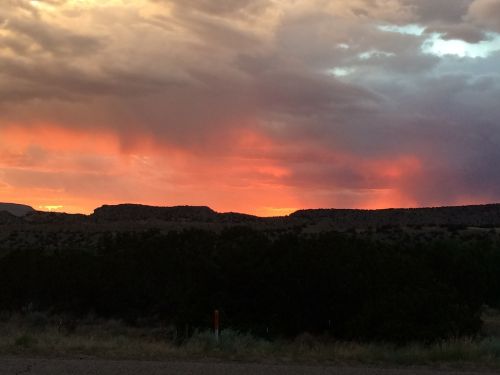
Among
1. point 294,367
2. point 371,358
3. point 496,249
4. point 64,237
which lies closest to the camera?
point 294,367

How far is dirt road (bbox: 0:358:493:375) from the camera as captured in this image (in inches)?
434

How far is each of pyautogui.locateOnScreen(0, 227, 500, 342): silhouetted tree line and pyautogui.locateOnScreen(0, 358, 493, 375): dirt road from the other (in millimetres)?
6807

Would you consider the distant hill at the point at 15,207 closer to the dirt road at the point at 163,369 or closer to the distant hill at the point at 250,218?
the distant hill at the point at 250,218

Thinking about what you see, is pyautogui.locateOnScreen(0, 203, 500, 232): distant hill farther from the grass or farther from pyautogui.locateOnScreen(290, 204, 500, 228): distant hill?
the grass

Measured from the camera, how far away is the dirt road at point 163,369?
36.1 ft

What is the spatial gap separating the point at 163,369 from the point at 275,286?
11829mm

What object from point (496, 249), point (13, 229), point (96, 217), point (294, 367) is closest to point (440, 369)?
point (294, 367)

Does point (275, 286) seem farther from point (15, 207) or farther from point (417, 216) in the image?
point (15, 207)

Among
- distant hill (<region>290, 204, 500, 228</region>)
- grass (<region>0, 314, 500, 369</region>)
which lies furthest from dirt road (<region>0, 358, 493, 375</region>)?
distant hill (<region>290, 204, 500, 228</region>)

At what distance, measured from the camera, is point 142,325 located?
2653cm

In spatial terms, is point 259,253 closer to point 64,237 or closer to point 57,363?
point 57,363

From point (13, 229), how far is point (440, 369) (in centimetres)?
8066

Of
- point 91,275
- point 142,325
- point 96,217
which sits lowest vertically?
point 142,325

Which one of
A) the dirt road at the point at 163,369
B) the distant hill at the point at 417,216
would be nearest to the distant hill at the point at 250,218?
the distant hill at the point at 417,216
